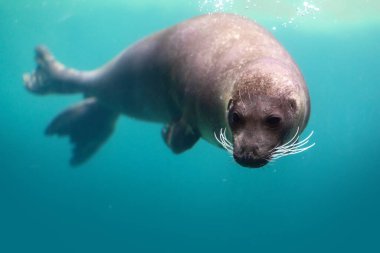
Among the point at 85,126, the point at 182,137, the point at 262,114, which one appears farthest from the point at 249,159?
the point at 85,126

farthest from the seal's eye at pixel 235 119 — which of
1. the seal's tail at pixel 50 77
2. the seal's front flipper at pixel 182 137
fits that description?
the seal's tail at pixel 50 77

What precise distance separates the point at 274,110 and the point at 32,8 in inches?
733

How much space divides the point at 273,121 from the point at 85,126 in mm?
6919

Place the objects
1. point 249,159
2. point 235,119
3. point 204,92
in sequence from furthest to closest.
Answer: point 204,92, point 235,119, point 249,159

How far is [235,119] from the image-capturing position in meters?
2.98

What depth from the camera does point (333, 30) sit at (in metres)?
19.8

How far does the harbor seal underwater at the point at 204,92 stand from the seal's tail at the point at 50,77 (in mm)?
60

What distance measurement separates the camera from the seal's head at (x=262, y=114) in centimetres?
280

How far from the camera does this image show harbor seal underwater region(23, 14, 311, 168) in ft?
9.50

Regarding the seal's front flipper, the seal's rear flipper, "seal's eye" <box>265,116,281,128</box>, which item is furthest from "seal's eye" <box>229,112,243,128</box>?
the seal's rear flipper

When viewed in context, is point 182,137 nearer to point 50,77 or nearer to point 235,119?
point 235,119

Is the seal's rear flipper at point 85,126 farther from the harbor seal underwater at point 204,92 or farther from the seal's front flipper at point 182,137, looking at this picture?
the seal's front flipper at point 182,137

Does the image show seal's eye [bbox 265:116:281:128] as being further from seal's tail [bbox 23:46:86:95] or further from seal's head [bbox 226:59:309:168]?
seal's tail [bbox 23:46:86:95]

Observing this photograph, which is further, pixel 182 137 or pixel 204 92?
pixel 182 137
